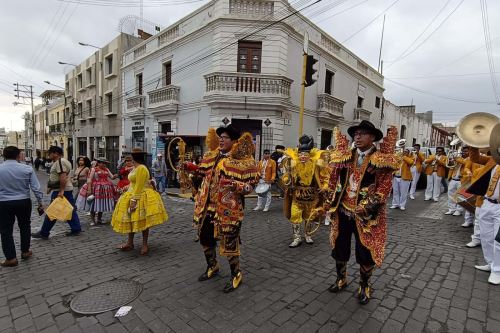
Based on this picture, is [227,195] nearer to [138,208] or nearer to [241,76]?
[138,208]

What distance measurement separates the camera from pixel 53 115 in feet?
127

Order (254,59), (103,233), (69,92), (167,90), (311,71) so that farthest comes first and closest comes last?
(69,92) → (167,90) → (254,59) → (311,71) → (103,233)

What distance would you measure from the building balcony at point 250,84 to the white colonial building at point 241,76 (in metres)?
0.04

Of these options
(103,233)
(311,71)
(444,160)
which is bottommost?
(103,233)

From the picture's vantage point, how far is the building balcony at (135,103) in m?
18.0

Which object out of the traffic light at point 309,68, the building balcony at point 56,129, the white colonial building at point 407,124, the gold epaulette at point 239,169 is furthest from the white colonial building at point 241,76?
the building balcony at point 56,129

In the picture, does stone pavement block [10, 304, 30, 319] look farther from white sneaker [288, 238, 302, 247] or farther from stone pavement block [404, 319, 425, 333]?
stone pavement block [404, 319, 425, 333]

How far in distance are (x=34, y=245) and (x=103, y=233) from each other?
3.89 feet

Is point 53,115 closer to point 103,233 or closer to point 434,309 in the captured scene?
point 103,233

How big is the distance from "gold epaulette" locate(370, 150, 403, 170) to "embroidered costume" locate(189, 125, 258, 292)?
4.45 feet

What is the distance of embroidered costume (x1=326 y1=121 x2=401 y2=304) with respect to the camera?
2.93 m

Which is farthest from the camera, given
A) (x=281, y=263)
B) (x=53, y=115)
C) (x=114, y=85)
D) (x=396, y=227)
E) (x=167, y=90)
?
(x=53, y=115)

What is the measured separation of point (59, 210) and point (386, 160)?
5.68 metres

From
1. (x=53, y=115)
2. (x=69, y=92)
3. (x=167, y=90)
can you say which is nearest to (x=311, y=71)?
(x=167, y=90)
